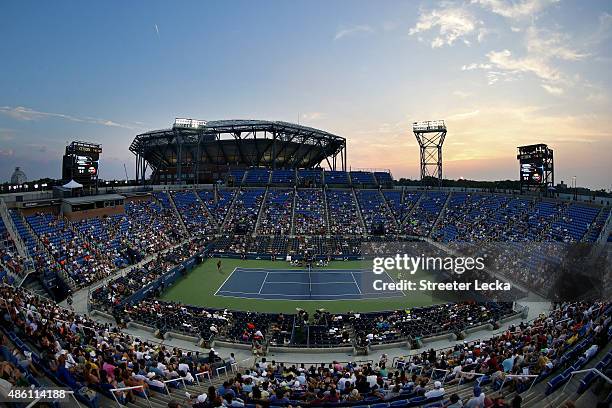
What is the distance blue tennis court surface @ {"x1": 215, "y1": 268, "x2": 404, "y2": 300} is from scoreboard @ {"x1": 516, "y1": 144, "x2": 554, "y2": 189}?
2299 centimetres

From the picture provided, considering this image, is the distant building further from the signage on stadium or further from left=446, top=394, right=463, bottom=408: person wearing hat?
left=446, top=394, right=463, bottom=408: person wearing hat

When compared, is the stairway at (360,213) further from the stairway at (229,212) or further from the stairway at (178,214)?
the stairway at (178,214)

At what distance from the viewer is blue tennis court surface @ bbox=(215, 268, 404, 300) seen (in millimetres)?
27953

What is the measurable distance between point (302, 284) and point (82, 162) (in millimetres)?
28875

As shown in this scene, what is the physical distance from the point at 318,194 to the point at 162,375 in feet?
157

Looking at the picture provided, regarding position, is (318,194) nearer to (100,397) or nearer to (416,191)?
(416,191)

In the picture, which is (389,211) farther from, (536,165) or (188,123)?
(188,123)

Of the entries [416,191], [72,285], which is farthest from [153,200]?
[416,191]

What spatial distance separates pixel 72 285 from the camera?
2553 centimetres

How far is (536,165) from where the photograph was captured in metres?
41.4

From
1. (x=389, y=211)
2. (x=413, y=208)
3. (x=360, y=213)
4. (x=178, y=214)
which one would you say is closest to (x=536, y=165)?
(x=413, y=208)

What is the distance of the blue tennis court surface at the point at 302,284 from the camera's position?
91.7 ft

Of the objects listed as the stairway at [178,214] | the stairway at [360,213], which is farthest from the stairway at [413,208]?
the stairway at [178,214]

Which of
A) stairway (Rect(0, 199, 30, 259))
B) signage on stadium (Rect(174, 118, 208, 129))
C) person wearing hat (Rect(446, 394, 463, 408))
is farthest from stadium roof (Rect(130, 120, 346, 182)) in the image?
person wearing hat (Rect(446, 394, 463, 408))
